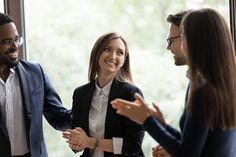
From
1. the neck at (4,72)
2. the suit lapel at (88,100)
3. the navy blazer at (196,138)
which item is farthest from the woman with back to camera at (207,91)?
the neck at (4,72)

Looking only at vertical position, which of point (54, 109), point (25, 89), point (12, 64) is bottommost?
point (54, 109)

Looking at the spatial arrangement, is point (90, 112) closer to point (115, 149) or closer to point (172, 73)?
point (115, 149)

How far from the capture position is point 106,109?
195 centimetres

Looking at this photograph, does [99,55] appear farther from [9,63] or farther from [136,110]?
[136,110]

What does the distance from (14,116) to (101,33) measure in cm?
78

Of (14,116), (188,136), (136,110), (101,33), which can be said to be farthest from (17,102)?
(188,136)

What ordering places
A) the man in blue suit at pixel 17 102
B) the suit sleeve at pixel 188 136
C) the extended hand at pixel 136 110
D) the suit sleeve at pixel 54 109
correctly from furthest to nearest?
the suit sleeve at pixel 54 109 → the man in blue suit at pixel 17 102 → the extended hand at pixel 136 110 → the suit sleeve at pixel 188 136

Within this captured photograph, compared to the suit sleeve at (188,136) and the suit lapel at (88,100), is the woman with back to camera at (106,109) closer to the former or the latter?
the suit lapel at (88,100)

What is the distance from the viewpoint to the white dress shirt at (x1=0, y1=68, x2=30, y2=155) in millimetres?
2008

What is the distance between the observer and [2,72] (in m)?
2.09

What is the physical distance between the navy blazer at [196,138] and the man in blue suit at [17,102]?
0.85m

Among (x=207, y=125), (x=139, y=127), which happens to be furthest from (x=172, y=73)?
(x=207, y=125)

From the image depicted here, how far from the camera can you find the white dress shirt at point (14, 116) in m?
2.01

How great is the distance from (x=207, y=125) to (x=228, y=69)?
21cm
